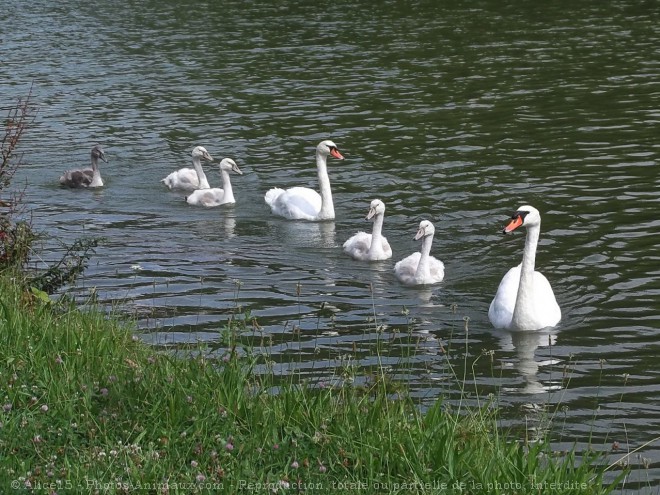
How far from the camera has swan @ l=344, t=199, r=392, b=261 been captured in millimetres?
13867

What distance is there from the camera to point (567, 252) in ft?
44.1

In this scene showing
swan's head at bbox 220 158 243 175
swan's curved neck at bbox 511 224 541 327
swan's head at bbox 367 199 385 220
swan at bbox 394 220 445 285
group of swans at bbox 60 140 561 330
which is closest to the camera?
swan's curved neck at bbox 511 224 541 327

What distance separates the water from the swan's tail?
279mm

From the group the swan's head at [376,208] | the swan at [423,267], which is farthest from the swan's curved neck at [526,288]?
the swan's head at [376,208]

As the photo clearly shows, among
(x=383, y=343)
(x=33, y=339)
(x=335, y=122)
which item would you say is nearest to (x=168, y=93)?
(x=335, y=122)

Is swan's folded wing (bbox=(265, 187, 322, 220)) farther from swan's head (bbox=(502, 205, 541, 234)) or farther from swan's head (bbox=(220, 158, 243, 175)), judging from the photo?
swan's head (bbox=(502, 205, 541, 234))

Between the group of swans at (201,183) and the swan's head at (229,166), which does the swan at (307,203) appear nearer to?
the group of swans at (201,183)

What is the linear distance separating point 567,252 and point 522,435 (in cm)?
571

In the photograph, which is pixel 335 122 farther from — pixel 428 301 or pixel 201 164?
pixel 428 301

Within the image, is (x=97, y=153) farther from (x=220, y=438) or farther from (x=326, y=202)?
(x=220, y=438)

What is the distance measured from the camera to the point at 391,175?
17406 millimetres

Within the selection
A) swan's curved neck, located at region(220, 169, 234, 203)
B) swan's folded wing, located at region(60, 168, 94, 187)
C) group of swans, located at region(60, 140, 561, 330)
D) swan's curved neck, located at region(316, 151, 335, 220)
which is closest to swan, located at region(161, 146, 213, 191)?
group of swans, located at region(60, 140, 561, 330)

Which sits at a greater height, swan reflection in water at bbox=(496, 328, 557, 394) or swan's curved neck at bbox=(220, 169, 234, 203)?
swan reflection in water at bbox=(496, 328, 557, 394)

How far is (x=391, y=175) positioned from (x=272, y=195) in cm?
191
